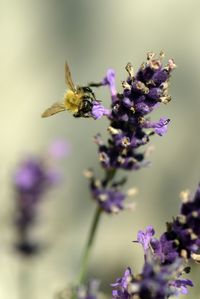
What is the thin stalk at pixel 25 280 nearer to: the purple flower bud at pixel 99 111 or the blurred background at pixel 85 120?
the blurred background at pixel 85 120

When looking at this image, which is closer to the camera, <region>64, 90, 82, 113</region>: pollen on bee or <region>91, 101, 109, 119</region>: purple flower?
<region>91, 101, 109, 119</region>: purple flower

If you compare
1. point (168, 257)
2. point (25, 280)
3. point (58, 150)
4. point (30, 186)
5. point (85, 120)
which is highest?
point (85, 120)

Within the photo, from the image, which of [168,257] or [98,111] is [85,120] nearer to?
[98,111]

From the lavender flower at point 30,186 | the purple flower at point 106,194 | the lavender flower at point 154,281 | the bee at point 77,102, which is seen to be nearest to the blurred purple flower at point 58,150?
the lavender flower at point 30,186

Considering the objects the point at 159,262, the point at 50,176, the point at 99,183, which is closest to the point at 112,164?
the point at 99,183

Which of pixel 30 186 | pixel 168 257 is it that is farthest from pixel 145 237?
pixel 30 186

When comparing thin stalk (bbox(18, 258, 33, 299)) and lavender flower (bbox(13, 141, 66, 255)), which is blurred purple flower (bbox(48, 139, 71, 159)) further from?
thin stalk (bbox(18, 258, 33, 299))

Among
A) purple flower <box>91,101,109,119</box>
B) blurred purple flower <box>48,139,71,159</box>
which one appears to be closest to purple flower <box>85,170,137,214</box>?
purple flower <box>91,101,109,119</box>
